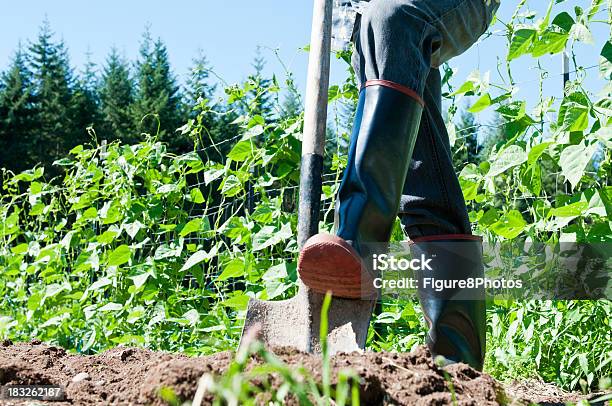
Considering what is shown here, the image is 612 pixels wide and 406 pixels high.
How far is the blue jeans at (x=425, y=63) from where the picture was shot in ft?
5.26

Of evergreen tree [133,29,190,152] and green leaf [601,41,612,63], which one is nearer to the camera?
green leaf [601,41,612,63]

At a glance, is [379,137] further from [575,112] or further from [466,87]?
[466,87]

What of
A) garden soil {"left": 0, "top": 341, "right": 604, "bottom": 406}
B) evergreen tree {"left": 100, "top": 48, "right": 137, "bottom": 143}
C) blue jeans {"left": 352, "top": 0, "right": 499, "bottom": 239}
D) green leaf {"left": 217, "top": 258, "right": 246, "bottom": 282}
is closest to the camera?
garden soil {"left": 0, "top": 341, "right": 604, "bottom": 406}

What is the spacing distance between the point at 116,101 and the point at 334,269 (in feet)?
135

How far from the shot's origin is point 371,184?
1.56 m

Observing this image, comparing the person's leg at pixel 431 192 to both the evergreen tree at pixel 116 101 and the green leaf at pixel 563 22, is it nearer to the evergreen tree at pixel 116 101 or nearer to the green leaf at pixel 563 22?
the green leaf at pixel 563 22

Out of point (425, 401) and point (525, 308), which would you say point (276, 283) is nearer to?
point (525, 308)

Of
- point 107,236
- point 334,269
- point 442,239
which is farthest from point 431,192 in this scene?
point 107,236

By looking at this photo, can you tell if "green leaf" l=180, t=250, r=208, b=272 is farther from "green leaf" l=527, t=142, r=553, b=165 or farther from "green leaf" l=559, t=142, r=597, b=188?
"green leaf" l=559, t=142, r=597, b=188

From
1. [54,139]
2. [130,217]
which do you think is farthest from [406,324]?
[54,139]

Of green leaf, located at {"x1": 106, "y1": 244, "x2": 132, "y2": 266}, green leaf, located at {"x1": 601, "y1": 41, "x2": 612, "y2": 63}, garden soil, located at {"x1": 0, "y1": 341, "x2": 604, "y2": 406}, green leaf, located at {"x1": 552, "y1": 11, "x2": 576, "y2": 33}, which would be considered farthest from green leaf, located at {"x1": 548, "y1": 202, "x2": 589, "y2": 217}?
green leaf, located at {"x1": 106, "y1": 244, "x2": 132, "y2": 266}

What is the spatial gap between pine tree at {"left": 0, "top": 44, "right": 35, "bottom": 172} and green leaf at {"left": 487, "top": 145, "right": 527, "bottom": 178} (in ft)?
111

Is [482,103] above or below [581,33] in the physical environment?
below

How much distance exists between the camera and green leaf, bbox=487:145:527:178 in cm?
243
